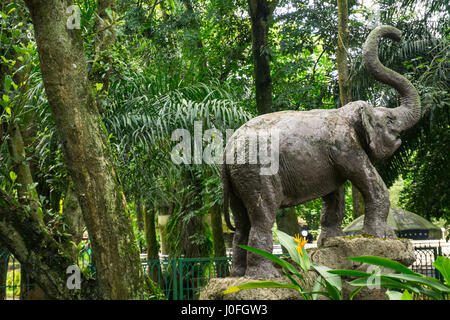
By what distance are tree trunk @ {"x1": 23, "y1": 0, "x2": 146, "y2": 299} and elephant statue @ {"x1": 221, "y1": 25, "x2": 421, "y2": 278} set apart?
3.61ft

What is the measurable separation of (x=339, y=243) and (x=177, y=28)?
815 centimetres

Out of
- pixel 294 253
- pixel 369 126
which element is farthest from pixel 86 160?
pixel 369 126

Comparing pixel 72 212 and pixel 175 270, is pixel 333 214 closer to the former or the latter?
pixel 72 212

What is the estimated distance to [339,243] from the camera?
385 centimetres

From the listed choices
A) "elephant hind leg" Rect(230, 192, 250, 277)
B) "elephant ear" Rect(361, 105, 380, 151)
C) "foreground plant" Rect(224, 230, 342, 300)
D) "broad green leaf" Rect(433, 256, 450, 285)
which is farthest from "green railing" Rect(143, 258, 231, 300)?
"broad green leaf" Rect(433, 256, 450, 285)

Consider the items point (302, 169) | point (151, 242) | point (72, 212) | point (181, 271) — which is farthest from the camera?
point (151, 242)

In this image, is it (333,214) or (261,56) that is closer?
(333,214)

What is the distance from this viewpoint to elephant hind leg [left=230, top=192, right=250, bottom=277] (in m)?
4.11

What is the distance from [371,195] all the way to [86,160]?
2372 millimetres

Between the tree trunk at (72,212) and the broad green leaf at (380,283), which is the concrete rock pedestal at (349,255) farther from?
the tree trunk at (72,212)

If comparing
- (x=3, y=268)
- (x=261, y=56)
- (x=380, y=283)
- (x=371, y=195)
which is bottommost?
(x=3, y=268)

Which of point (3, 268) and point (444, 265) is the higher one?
point (444, 265)

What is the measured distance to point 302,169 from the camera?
3973 mm

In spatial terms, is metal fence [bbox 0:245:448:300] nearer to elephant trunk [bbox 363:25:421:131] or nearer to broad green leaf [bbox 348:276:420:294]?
elephant trunk [bbox 363:25:421:131]
